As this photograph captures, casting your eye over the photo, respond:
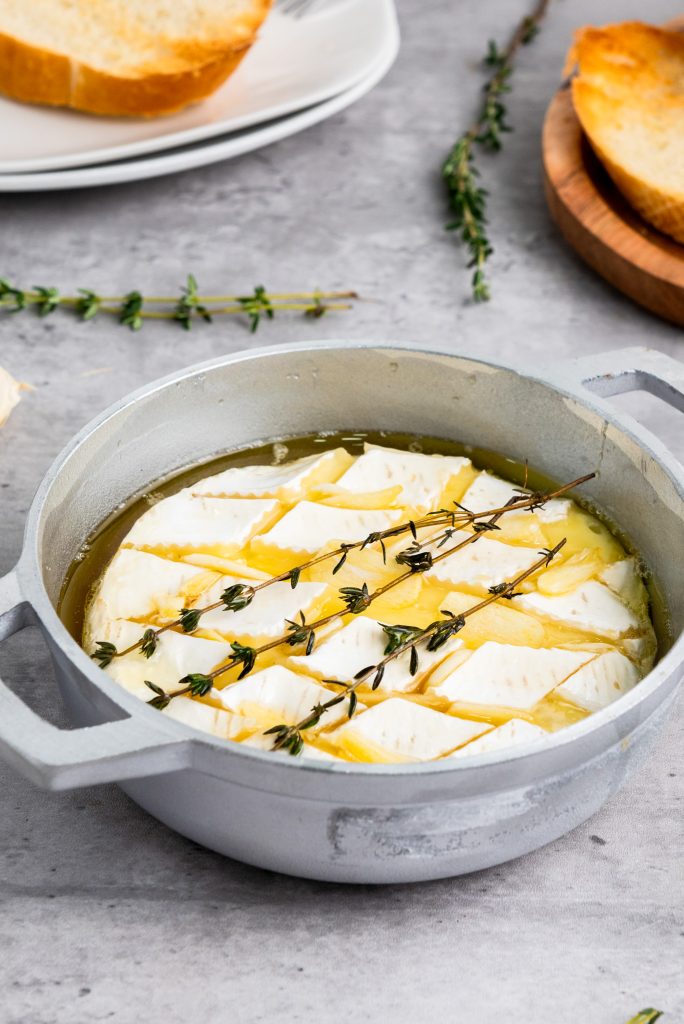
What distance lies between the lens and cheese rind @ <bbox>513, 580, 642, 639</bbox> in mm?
1454

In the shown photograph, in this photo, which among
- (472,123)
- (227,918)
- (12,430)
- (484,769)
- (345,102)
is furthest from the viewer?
(472,123)

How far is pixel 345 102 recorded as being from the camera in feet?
8.75

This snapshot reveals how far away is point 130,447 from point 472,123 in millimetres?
1694

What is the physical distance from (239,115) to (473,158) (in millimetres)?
585

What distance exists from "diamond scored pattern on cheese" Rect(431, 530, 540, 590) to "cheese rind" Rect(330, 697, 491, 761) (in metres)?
0.24

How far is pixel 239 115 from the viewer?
2.66 metres

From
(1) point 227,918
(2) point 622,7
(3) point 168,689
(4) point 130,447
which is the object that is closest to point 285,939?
(1) point 227,918

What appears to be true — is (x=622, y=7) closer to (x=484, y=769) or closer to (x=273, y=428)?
(x=273, y=428)

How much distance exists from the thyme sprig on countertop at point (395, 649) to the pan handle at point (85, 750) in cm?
14

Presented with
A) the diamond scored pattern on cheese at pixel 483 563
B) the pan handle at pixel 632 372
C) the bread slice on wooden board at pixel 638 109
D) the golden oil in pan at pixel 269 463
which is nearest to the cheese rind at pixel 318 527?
the diamond scored pattern on cheese at pixel 483 563

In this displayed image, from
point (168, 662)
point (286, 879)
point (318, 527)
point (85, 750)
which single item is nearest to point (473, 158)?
point (318, 527)

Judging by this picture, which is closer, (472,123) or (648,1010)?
(648,1010)

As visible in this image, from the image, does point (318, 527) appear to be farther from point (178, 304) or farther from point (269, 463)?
point (178, 304)

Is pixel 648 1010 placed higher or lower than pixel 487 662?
lower
